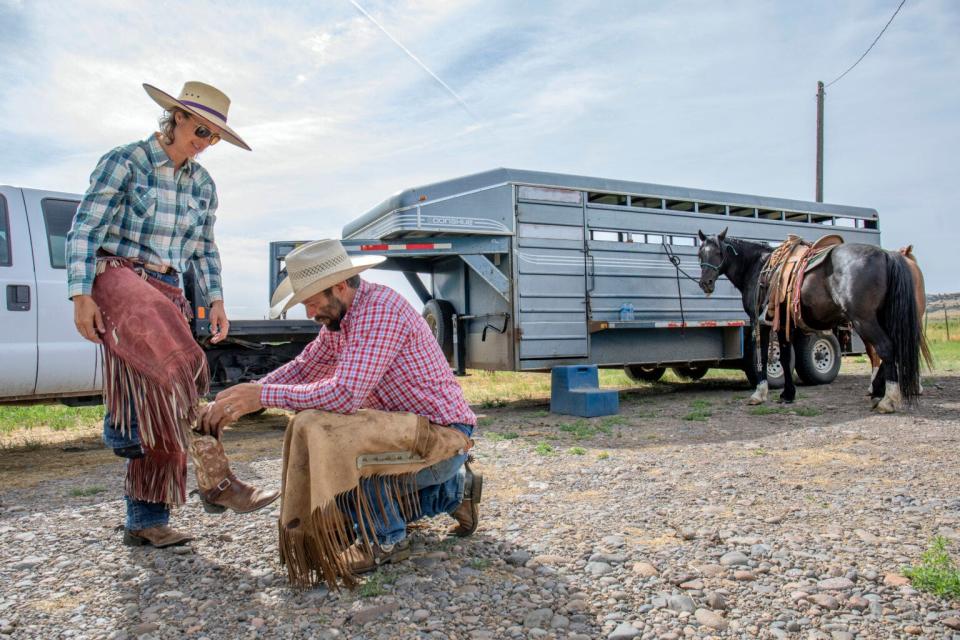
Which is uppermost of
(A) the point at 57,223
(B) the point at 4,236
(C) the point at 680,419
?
(A) the point at 57,223

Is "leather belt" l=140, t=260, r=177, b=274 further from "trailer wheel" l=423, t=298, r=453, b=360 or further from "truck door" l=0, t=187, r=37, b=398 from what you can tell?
"trailer wheel" l=423, t=298, r=453, b=360

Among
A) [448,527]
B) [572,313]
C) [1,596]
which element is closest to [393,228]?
[572,313]

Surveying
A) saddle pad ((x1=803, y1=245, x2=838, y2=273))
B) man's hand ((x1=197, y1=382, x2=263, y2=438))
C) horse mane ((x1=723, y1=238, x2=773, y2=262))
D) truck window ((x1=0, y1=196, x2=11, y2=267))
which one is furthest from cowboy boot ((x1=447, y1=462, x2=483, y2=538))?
horse mane ((x1=723, y1=238, x2=773, y2=262))

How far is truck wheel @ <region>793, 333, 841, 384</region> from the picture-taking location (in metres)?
9.98

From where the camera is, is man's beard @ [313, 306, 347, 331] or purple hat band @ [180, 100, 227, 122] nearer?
man's beard @ [313, 306, 347, 331]

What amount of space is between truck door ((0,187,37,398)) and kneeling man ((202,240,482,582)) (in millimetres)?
3627

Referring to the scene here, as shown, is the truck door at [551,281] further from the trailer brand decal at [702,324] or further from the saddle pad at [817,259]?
the saddle pad at [817,259]

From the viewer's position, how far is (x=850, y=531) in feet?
10.1

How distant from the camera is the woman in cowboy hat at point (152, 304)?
8.97ft

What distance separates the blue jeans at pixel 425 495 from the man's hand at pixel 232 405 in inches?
20.3

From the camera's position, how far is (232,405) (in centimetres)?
259

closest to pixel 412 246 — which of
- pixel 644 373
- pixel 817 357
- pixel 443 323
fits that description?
pixel 443 323

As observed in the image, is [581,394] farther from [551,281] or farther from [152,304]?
[152,304]

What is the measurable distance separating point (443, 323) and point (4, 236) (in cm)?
452
